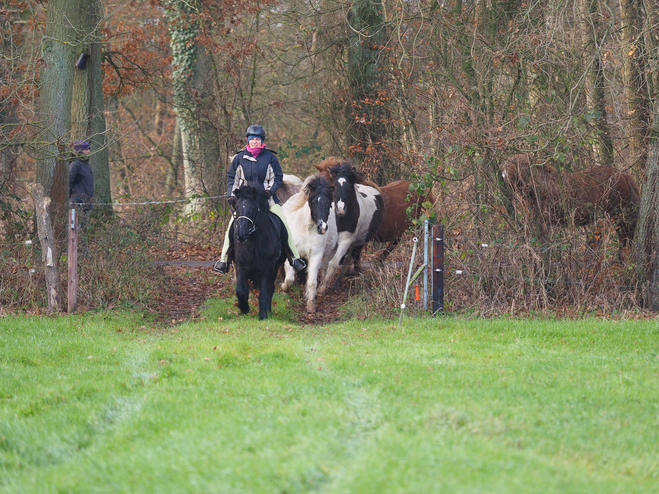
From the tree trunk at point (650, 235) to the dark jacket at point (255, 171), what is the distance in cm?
575

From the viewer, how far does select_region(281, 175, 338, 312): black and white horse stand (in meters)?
12.8

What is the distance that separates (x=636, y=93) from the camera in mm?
12852

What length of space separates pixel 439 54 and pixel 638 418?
1144 centimetres

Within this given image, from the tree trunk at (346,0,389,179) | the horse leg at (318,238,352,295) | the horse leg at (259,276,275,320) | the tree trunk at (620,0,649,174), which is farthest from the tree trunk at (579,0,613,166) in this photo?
the tree trunk at (346,0,389,179)

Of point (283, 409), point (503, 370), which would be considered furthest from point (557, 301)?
point (283, 409)

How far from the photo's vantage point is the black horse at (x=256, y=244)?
1101 cm

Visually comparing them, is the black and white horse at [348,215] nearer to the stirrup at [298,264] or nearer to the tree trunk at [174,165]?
the stirrup at [298,264]

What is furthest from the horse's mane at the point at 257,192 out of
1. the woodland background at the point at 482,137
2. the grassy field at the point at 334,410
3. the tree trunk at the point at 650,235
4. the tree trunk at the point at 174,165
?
the tree trunk at the point at 174,165

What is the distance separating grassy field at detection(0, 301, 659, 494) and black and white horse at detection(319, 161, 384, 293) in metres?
4.09

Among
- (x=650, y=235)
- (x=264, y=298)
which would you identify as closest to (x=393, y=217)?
(x=264, y=298)

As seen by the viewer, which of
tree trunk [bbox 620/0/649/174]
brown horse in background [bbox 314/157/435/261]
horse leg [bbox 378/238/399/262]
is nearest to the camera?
→ tree trunk [bbox 620/0/649/174]

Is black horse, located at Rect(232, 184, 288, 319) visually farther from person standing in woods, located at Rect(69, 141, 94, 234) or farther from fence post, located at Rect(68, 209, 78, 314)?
person standing in woods, located at Rect(69, 141, 94, 234)

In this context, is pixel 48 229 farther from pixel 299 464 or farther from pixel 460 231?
pixel 299 464

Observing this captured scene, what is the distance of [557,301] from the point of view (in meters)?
11.8
